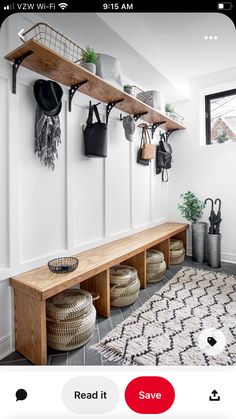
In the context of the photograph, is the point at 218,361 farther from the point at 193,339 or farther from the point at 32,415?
the point at 32,415

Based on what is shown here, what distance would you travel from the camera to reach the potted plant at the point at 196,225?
259 cm

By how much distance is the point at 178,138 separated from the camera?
288cm

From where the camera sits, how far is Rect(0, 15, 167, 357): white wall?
1.18 m

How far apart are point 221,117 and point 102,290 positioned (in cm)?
A: 227

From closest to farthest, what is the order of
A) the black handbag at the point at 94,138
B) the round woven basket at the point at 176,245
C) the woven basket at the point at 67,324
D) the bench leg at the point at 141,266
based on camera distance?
the woven basket at the point at 67,324 < the black handbag at the point at 94,138 < the bench leg at the point at 141,266 < the round woven basket at the point at 176,245

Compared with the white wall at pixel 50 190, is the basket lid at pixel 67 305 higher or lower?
lower

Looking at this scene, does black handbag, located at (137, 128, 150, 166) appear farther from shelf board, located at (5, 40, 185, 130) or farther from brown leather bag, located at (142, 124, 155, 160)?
shelf board, located at (5, 40, 185, 130)

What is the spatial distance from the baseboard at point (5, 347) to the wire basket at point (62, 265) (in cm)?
41

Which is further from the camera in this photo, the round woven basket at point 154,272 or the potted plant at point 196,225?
the potted plant at point 196,225

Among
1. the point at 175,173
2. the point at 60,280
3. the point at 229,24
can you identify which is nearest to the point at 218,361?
the point at 60,280

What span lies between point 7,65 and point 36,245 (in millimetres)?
985

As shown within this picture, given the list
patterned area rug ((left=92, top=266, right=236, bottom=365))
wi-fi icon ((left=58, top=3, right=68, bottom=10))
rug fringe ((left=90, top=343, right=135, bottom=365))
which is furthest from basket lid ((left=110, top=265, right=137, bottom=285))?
wi-fi icon ((left=58, top=3, right=68, bottom=10))

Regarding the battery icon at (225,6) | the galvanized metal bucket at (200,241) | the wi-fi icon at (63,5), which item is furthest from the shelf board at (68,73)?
the galvanized metal bucket at (200,241)

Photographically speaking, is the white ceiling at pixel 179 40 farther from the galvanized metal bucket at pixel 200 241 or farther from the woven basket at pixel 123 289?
the galvanized metal bucket at pixel 200 241
